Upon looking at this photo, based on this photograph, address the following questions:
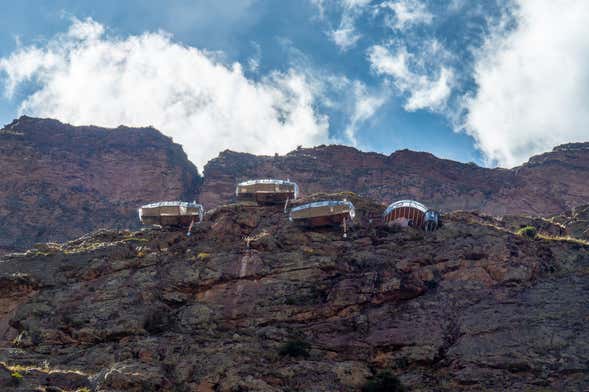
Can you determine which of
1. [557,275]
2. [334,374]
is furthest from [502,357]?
[557,275]

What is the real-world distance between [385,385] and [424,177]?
253ft

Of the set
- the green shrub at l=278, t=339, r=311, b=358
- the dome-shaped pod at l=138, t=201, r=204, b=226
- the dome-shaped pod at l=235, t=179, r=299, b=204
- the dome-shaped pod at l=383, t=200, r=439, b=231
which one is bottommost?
the green shrub at l=278, t=339, r=311, b=358

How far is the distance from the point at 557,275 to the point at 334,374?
16883 millimetres

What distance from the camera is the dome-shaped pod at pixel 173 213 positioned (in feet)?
159

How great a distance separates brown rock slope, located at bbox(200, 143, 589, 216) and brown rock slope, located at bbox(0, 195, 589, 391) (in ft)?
168

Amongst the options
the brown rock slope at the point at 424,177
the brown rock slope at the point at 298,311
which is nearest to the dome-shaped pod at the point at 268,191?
the brown rock slope at the point at 298,311

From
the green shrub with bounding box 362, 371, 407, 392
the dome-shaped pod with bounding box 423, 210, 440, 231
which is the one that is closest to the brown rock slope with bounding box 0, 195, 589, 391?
the green shrub with bounding box 362, 371, 407, 392

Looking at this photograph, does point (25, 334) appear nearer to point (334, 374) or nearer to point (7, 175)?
point (334, 374)

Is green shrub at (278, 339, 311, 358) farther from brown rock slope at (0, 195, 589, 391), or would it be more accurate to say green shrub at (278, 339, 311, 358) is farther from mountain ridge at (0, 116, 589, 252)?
mountain ridge at (0, 116, 589, 252)

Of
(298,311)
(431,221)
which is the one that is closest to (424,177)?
(431,221)

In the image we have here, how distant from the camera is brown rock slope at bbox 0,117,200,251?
82.3m

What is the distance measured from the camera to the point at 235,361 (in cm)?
2873

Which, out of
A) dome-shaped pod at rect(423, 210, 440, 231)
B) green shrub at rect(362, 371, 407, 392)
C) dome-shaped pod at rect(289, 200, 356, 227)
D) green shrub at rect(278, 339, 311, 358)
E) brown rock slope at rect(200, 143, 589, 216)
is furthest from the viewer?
brown rock slope at rect(200, 143, 589, 216)

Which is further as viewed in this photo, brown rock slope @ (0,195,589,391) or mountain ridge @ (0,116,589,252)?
mountain ridge @ (0,116,589,252)
